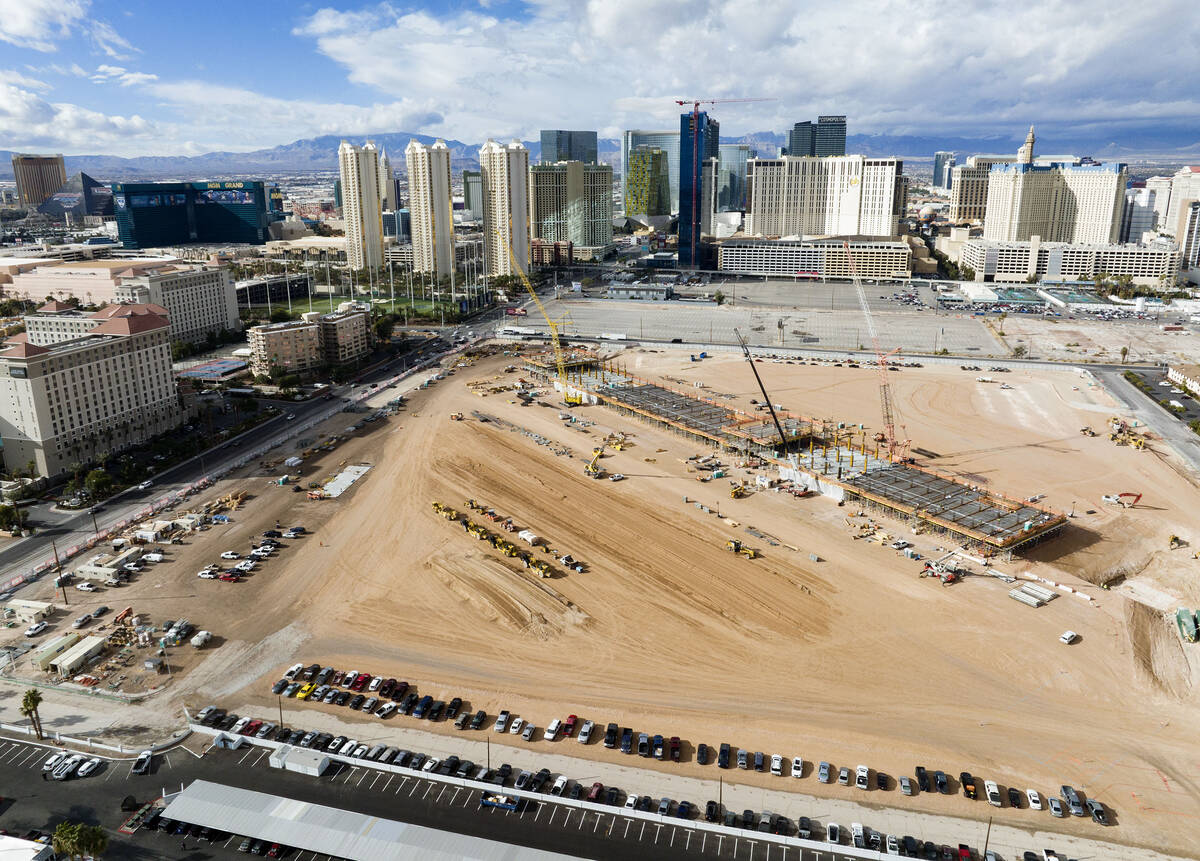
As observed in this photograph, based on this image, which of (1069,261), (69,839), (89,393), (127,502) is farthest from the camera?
(1069,261)

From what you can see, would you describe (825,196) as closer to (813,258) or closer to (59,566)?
(813,258)

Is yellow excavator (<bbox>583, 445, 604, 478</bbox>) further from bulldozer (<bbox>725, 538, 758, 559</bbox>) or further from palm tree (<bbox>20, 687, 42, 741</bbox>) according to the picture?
palm tree (<bbox>20, 687, 42, 741</bbox>)

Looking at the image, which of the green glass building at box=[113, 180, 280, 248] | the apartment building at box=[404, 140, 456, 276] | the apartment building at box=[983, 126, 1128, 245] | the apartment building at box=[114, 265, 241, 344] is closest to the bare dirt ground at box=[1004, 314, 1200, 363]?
the apartment building at box=[983, 126, 1128, 245]

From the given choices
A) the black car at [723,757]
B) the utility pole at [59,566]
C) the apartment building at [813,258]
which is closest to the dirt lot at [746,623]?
the black car at [723,757]

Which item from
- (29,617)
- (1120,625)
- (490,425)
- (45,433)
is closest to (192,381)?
(45,433)

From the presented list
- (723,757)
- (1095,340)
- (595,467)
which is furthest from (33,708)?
(1095,340)
